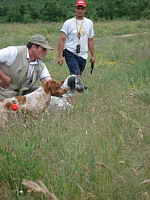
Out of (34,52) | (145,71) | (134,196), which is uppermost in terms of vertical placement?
(34,52)

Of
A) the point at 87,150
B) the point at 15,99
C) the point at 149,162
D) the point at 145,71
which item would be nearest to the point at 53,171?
the point at 87,150

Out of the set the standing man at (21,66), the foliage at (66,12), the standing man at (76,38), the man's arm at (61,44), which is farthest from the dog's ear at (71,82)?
the foliage at (66,12)

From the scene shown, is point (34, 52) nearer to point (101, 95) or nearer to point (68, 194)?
point (101, 95)

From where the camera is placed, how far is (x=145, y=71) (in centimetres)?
985

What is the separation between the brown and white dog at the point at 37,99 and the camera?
19.3 ft

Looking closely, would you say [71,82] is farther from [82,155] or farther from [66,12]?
[66,12]

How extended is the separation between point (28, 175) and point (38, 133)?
0.64 meters

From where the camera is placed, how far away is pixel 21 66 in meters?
6.23

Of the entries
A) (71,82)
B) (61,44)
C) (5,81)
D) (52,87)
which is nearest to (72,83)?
(71,82)

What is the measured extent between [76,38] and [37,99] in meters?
2.14

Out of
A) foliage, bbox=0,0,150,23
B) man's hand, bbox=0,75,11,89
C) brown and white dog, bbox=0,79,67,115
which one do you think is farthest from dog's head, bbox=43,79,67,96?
foliage, bbox=0,0,150,23

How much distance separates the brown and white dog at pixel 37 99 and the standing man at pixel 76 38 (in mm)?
1804

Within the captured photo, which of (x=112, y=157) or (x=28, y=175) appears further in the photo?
(x=112, y=157)

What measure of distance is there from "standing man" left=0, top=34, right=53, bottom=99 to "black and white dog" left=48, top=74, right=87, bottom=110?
23.9 inches
